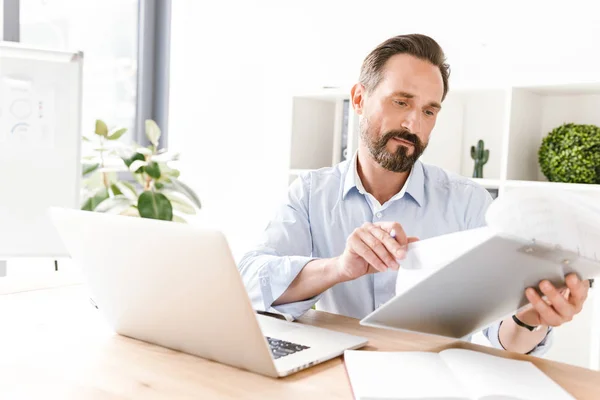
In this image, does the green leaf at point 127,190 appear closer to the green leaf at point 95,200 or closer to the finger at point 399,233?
the green leaf at point 95,200

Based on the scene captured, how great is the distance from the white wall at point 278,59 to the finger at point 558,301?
1768mm

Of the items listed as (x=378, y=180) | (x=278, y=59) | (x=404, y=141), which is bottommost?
(x=378, y=180)

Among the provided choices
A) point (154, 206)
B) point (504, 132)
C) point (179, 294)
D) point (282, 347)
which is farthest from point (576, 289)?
point (154, 206)

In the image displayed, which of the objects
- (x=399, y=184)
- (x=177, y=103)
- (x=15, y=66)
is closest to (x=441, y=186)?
(x=399, y=184)

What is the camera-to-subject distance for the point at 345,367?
3.16 ft

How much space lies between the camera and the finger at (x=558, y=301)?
99 centimetres

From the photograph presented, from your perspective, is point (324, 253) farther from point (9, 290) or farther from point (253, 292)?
point (9, 290)

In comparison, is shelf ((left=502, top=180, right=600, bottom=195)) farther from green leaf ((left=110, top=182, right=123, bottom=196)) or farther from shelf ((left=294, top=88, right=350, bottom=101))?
green leaf ((left=110, top=182, right=123, bottom=196))

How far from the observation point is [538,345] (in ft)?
4.19

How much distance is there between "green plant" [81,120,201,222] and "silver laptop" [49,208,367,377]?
201cm

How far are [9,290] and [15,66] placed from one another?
2.75 ft

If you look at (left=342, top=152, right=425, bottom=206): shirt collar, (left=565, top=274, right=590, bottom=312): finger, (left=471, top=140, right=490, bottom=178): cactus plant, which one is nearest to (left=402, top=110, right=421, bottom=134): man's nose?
(left=342, top=152, right=425, bottom=206): shirt collar

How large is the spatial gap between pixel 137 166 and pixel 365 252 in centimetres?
212

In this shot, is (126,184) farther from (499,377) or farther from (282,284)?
(499,377)
